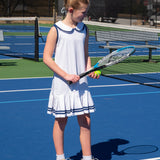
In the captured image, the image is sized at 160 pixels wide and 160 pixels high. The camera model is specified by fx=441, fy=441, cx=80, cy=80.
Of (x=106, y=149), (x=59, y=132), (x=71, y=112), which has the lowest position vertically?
(x=106, y=149)

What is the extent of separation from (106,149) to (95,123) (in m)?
1.23

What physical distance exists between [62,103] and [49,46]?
0.57 meters

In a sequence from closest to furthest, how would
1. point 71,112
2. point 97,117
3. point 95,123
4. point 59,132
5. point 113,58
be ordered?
point 71,112 → point 59,132 → point 113,58 → point 95,123 → point 97,117

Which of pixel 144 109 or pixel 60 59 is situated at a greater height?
pixel 60 59

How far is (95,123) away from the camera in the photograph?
661 centimetres

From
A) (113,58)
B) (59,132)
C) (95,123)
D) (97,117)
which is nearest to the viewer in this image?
(59,132)

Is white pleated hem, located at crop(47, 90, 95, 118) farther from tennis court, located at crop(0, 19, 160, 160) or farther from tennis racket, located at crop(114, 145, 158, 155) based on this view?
tennis racket, located at crop(114, 145, 158, 155)

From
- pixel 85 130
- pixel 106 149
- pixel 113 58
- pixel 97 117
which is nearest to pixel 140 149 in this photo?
pixel 106 149

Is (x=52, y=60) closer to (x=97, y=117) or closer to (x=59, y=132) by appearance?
(x=59, y=132)

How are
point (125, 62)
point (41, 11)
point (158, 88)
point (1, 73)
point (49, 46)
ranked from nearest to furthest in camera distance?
point (49, 46) < point (158, 88) < point (1, 73) < point (125, 62) < point (41, 11)

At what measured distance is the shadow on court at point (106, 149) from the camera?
512 cm

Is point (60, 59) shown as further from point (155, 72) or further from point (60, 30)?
point (155, 72)

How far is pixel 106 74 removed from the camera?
38.0 feet

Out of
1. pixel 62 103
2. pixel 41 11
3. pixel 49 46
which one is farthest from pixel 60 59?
pixel 41 11
